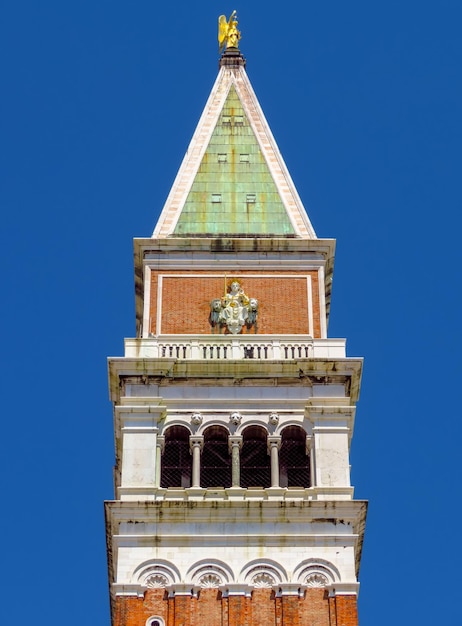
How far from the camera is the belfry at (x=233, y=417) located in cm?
5725

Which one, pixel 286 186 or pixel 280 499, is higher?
pixel 286 186

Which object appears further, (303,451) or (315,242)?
(315,242)

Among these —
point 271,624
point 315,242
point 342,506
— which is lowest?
point 271,624

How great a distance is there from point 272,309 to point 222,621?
1198 cm

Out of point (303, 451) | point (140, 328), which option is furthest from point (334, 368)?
point (140, 328)

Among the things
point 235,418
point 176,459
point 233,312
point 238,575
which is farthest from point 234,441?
point 233,312

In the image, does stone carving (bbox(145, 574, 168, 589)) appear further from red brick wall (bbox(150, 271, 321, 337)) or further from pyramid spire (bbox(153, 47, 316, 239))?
pyramid spire (bbox(153, 47, 316, 239))

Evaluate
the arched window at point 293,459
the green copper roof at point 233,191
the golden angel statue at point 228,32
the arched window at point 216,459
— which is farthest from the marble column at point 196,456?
the golden angel statue at point 228,32

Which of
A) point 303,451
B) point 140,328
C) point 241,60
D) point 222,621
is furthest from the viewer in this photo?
point 241,60

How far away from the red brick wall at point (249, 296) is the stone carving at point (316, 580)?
9180 mm

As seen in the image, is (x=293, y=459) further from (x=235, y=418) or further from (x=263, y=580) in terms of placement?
(x=263, y=580)

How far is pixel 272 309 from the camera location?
64.9 meters

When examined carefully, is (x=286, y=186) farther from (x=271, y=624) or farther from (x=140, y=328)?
(x=271, y=624)

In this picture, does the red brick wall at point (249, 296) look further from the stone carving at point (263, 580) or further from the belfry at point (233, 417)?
the stone carving at point (263, 580)
